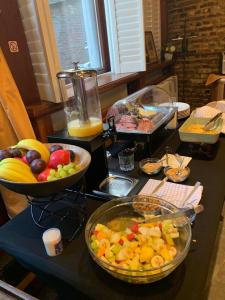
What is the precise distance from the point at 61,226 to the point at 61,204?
5.0 inches

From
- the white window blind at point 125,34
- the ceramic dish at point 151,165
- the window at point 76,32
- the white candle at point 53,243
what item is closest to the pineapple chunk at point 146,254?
the white candle at point 53,243

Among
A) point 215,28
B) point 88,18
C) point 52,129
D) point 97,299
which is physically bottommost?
point 97,299

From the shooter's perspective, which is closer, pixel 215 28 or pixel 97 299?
pixel 97 299

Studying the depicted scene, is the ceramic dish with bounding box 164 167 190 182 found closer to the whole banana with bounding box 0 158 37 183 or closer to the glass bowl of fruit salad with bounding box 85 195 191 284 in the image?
the glass bowl of fruit salad with bounding box 85 195 191 284

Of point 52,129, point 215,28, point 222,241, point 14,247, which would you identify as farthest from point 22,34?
point 215,28

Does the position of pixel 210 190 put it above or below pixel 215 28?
below

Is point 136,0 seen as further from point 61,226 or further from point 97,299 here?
point 97,299

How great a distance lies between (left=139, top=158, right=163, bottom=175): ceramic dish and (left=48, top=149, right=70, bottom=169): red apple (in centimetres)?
38

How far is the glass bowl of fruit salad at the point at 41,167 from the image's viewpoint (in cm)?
64

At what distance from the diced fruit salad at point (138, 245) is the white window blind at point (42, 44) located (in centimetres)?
76

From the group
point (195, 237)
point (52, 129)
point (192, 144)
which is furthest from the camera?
point (52, 129)

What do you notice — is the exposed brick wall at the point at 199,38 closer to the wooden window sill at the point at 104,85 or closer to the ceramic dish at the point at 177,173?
the wooden window sill at the point at 104,85

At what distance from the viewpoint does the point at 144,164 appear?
106 centimetres

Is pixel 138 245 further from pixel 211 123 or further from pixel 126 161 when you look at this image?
pixel 211 123
